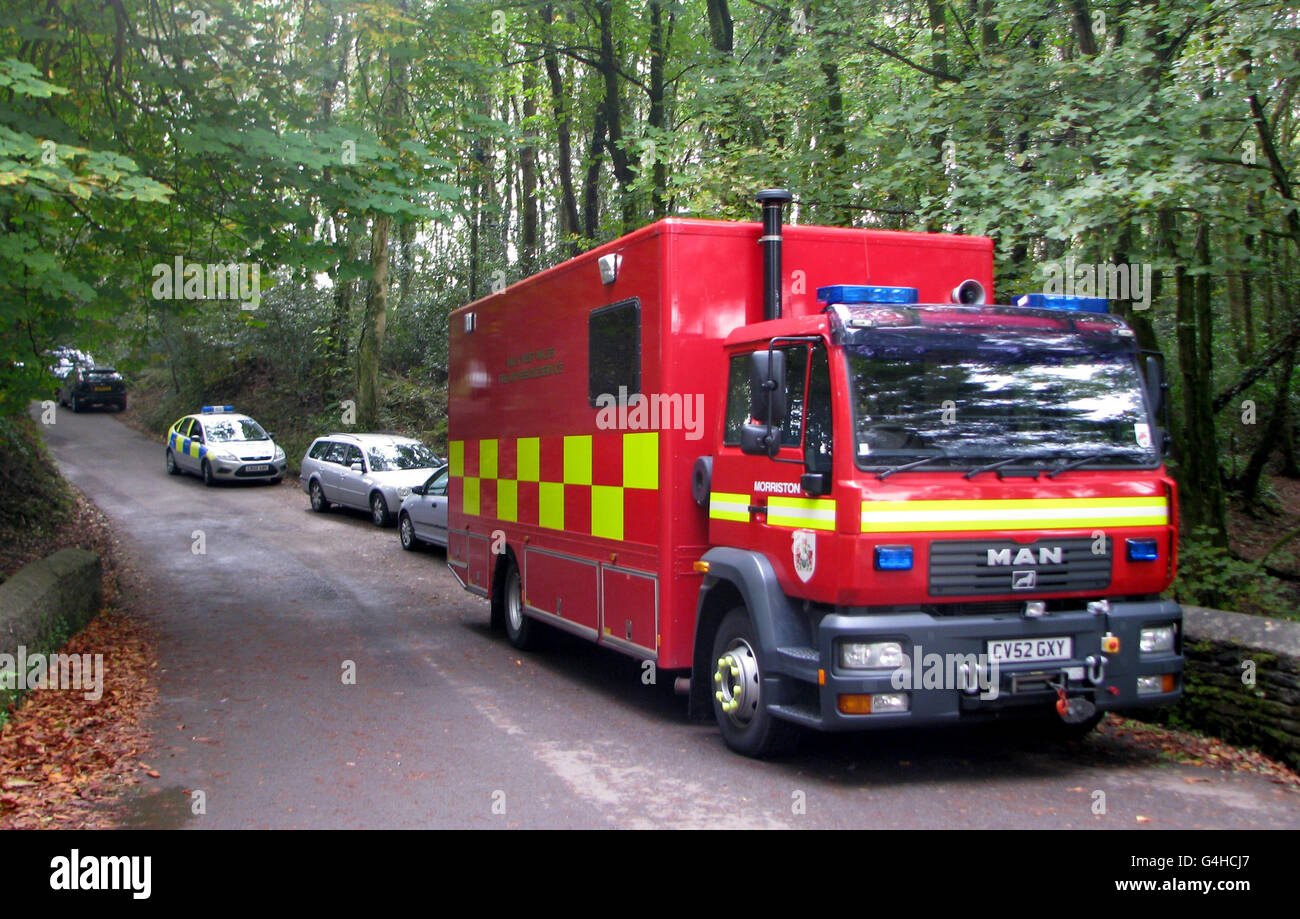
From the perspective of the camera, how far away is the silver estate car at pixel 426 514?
16125mm

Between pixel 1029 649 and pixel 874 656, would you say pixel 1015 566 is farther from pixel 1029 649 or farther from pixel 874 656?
pixel 874 656

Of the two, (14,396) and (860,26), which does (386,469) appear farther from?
(860,26)

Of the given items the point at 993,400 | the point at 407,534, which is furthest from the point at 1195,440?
the point at 407,534

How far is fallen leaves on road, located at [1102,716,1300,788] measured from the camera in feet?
20.4

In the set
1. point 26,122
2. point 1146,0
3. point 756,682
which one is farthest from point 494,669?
point 1146,0

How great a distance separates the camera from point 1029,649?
230 inches

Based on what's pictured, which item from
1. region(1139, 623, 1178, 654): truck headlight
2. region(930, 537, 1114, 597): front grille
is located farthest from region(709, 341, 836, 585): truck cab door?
region(1139, 623, 1178, 654): truck headlight

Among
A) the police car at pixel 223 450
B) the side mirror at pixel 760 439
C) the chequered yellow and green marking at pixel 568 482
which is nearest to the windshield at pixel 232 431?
the police car at pixel 223 450

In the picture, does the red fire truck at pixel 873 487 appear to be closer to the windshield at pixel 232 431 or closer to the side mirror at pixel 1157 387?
the side mirror at pixel 1157 387

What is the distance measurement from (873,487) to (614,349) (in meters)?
2.67

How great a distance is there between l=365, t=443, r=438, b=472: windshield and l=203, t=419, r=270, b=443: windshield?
7.38m

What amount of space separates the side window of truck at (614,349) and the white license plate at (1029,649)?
114 inches

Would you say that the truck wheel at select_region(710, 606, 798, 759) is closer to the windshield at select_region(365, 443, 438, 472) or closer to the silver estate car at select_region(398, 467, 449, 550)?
the silver estate car at select_region(398, 467, 449, 550)
